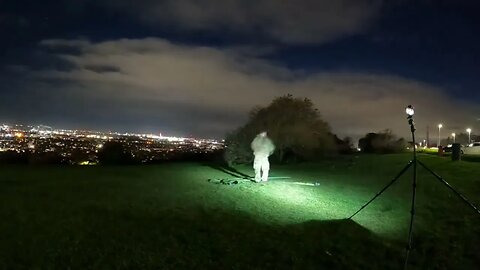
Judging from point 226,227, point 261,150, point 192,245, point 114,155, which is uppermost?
point 261,150

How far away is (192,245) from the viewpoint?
363 inches

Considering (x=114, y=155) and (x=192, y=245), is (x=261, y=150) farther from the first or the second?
(x=114, y=155)

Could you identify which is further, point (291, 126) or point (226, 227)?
point (291, 126)

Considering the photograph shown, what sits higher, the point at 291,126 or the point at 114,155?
the point at 291,126

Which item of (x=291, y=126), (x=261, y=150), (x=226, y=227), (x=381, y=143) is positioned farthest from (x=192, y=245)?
(x=381, y=143)

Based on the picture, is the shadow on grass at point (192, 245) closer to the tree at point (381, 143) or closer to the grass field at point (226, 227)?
the grass field at point (226, 227)

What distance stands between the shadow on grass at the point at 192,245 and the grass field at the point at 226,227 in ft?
0.08

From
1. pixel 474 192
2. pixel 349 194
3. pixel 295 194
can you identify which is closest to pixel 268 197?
pixel 295 194

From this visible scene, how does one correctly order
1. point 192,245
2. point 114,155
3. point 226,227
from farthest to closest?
point 114,155 → point 226,227 → point 192,245

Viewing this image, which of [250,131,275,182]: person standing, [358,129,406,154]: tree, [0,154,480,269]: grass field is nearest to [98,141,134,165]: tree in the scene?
[0,154,480,269]: grass field

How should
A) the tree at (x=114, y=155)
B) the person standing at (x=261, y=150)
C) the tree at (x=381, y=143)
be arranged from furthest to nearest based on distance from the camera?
the tree at (x=381, y=143) → the tree at (x=114, y=155) → the person standing at (x=261, y=150)

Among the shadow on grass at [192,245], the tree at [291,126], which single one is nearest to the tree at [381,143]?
the tree at [291,126]

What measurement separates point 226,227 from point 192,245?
1.71 m

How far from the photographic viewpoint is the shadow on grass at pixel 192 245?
8.23m
